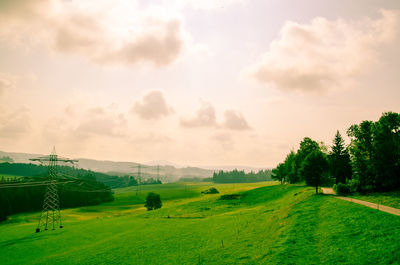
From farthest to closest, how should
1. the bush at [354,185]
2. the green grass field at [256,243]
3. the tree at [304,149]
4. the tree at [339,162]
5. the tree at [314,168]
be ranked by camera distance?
the tree at [304,149] → the tree at [339,162] → the tree at [314,168] → the bush at [354,185] → the green grass field at [256,243]

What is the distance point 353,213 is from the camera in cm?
3609

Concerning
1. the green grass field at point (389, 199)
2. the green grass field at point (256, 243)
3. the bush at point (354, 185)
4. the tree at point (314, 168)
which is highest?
the tree at point (314, 168)

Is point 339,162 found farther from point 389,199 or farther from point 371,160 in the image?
point 389,199

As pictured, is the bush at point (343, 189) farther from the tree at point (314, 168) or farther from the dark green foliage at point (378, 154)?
the tree at point (314, 168)

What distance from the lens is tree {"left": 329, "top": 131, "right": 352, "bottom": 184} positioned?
8056cm

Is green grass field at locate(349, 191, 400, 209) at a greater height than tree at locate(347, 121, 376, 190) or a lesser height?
lesser

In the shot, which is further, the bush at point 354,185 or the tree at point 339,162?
the tree at point 339,162

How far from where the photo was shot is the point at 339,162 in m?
82.0

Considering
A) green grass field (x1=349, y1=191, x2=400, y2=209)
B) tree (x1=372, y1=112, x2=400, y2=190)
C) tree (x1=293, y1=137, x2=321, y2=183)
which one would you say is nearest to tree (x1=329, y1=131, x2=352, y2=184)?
tree (x1=293, y1=137, x2=321, y2=183)

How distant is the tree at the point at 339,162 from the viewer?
3172 inches

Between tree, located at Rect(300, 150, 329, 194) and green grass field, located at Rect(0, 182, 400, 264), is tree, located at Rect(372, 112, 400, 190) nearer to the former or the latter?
tree, located at Rect(300, 150, 329, 194)

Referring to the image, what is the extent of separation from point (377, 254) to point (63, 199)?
181 metres

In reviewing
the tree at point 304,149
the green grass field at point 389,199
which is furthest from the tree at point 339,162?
the green grass field at point 389,199

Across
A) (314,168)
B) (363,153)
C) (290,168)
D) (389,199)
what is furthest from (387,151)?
(290,168)
